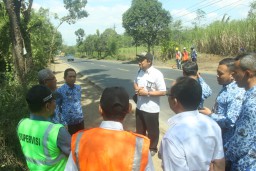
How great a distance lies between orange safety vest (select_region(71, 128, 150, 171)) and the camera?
5.87ft

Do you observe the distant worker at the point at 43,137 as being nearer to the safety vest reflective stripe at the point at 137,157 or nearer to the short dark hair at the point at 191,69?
the safety vest reflective stripe at the point at 137,157

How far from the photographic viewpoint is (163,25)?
3406 cm

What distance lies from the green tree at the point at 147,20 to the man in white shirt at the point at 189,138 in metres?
31.6

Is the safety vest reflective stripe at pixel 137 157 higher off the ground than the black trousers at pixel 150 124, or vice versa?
the safety vest reflective stripe at pixel 137 157

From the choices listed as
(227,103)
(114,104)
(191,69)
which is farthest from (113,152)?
(191,69)

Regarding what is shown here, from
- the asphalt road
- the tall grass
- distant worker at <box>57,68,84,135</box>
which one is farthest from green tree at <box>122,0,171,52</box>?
distant worker at <box>57,68,84,135</box>

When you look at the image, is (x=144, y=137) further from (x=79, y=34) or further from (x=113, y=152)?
(x=79, y=34)

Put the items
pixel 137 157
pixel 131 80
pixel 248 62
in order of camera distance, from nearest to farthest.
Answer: pixel 137 157
pixel 248 62
pixel 131 80

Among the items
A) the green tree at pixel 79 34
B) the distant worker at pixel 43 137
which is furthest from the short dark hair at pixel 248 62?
the green tree at pixel 79 34

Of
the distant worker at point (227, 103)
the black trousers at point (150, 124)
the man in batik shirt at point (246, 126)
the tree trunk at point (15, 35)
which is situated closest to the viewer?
the man in batik shirt at point (246, 126)

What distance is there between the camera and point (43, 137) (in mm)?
2246

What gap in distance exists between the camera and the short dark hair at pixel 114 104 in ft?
6.33

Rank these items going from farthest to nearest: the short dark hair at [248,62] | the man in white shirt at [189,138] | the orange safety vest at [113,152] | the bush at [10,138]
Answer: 1. the bush at [10,138]
2. the short dark hair at [248,62]
3. the man in white shirt at [189,138]
4. the orange safety vest at [113,152]

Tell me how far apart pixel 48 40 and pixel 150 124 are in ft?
71.1
